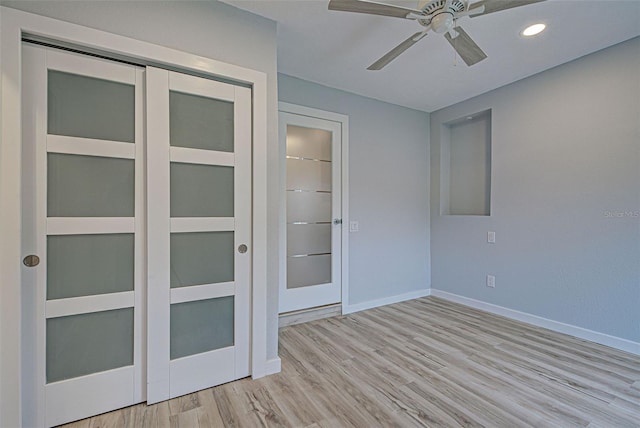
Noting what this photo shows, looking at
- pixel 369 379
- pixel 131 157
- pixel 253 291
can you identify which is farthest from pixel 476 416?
pixel 131 157

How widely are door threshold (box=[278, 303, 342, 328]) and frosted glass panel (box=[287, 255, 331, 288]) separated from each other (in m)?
0.29

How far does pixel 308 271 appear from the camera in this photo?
3.21 metres

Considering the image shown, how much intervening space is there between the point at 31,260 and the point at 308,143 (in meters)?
2.44

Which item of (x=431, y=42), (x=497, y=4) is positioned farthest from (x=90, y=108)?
(x=431, y=42)

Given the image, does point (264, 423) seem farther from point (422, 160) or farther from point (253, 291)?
point (422, 160)

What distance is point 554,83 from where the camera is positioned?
2.84 metres

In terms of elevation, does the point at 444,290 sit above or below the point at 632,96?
below

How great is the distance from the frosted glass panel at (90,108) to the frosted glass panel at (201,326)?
1139mm

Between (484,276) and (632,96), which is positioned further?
(484,276)

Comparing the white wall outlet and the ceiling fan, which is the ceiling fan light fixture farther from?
the white wall outlet

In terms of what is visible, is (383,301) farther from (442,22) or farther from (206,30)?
(206,30)

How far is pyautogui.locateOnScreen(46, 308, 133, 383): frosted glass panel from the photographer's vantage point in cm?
155

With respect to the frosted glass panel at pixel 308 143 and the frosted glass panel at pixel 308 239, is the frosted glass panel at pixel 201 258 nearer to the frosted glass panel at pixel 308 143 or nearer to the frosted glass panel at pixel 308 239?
the frosted glass panel at pixel 308 239

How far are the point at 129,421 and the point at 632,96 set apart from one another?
437 cm
